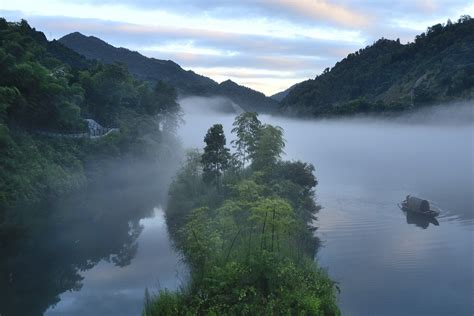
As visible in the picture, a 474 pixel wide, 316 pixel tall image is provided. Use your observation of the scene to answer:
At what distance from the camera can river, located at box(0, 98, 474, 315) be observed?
34.2 metres

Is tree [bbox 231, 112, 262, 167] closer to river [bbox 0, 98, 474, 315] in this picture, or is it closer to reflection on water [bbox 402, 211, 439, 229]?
river [bbox 0, 98, 474, 315]

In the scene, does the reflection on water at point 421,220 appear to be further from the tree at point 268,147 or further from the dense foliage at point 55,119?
the dense foliage at point 55,119

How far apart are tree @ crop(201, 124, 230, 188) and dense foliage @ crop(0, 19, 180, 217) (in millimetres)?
21837

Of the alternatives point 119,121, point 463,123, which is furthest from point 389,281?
point 463,123

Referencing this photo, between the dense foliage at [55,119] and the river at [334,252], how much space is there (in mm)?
5339

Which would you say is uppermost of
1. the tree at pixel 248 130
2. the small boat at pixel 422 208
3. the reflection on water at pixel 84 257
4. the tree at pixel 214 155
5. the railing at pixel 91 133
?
the tree at pixel 248 130

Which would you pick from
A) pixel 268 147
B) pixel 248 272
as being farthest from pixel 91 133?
pixel 248 272

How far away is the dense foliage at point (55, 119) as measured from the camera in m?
62.2

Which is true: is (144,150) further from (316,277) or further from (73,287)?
(316,277)

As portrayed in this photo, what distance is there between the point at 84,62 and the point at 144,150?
2854 inches

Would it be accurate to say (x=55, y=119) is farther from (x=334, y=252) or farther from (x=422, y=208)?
(x=422, y=208)

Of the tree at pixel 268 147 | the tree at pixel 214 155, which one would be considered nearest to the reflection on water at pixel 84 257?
the tree at pixel 214 155

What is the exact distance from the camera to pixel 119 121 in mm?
99875

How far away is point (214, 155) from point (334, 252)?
53.9ft
